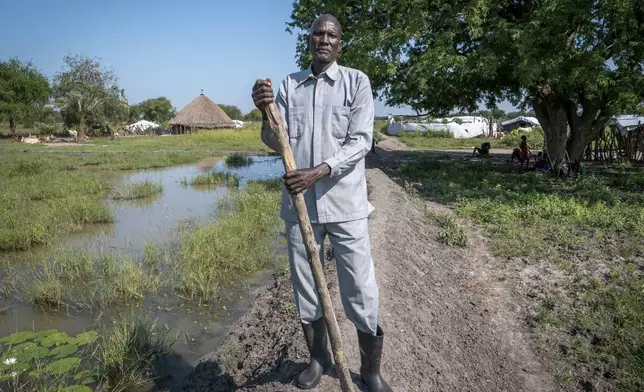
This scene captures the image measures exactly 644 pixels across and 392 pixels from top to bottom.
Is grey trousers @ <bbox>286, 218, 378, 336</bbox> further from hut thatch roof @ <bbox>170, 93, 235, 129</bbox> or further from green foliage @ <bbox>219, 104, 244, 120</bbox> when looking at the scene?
green foliage @ <bbox>219, 104, 244, 120</bbox>

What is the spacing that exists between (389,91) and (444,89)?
1486 millimetres

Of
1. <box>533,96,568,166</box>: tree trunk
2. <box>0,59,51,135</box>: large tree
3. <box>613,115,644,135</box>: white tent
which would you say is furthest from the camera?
<box>0,59,51,135</box>: large tree

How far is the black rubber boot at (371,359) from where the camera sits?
2.38 meters

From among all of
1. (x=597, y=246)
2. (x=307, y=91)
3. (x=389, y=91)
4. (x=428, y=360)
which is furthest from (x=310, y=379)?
(x=389, y=91)

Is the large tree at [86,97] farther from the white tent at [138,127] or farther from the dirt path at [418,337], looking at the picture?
the dirt path at [418,337]

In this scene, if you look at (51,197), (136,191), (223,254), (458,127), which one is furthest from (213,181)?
(458,127)

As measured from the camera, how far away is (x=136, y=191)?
11.2 m

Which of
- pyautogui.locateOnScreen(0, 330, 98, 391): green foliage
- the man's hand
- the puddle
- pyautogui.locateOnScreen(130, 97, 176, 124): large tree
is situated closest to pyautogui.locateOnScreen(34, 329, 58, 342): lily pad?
pyautogui.locateOnScreen(0, 330, 98, 391): green foliage

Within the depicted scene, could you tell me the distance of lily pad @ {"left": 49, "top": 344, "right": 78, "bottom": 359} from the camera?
11.7ft

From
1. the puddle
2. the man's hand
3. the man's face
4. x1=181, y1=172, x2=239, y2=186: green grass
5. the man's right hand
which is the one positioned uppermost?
the man's face

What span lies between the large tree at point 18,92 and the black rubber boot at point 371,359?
131 ft

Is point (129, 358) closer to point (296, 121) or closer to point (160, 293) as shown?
point (160, 293)

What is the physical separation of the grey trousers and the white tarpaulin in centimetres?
3570

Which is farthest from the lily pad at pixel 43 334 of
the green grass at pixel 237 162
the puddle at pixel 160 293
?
the green grass at pixel 237 162
